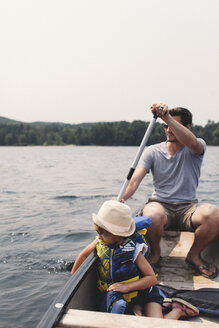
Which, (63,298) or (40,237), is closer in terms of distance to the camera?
(63,298)

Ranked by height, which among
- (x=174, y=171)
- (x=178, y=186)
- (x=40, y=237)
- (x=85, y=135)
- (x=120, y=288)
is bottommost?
(x=85, y=135)

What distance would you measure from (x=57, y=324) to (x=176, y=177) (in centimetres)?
220

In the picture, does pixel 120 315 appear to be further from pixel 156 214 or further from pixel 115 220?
pixel 156 214

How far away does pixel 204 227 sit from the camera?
339 centimetres

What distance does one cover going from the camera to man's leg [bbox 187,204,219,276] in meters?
3.36

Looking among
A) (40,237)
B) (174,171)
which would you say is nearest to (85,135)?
(40,237)

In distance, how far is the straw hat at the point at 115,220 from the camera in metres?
2.39

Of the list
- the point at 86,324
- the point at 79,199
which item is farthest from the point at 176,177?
the point at 79,199

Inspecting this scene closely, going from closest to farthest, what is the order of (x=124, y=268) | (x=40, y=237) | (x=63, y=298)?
(x=63, y=298), (x=124, y=268), (x=40, y=237)

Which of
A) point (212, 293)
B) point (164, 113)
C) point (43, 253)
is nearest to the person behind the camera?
point (212, 293)

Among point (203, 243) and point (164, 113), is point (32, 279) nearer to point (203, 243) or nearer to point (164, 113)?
point (203, 243)

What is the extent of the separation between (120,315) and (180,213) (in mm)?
1798

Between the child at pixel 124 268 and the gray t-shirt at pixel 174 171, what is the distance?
124cm

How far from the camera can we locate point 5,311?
14.0ft
